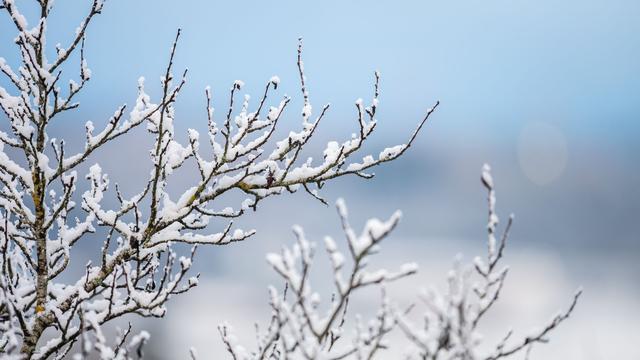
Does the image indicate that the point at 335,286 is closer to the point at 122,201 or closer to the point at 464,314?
the point at 464,314

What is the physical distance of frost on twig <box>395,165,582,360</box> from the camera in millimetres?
2463

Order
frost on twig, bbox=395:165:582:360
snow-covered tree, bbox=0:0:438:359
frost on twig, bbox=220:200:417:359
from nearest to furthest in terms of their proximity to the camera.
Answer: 1. frost on twig, bbox=220:200:417:359
2. frost on twig, bbox=395:165:582:360
3. snow-covered tree, bbox=0:0:438:359

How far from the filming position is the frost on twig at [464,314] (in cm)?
246

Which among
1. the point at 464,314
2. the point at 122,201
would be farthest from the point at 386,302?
the point at 122,201

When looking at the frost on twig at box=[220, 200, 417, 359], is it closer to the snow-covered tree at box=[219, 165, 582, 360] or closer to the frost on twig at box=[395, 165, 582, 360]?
the snow-covered tree at box=[219, 165, 582, 360]

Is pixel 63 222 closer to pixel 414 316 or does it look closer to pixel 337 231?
pixel 414 316

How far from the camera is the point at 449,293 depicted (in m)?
2.53

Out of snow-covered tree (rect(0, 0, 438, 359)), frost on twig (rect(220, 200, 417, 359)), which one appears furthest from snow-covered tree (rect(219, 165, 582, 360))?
snow-covered tree (rect(0, 0, 438, 359))

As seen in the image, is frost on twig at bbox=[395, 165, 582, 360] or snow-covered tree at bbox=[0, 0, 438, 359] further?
snow-covered tree at bbox=[0, 0, 438, 359]

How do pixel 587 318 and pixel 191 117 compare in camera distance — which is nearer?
pixel 587 318

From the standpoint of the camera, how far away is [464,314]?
2520mm

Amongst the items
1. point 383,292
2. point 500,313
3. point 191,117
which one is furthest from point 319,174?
point 191,117

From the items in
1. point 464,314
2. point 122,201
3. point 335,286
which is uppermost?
point 122,201

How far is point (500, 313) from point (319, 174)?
49901 millimetres
